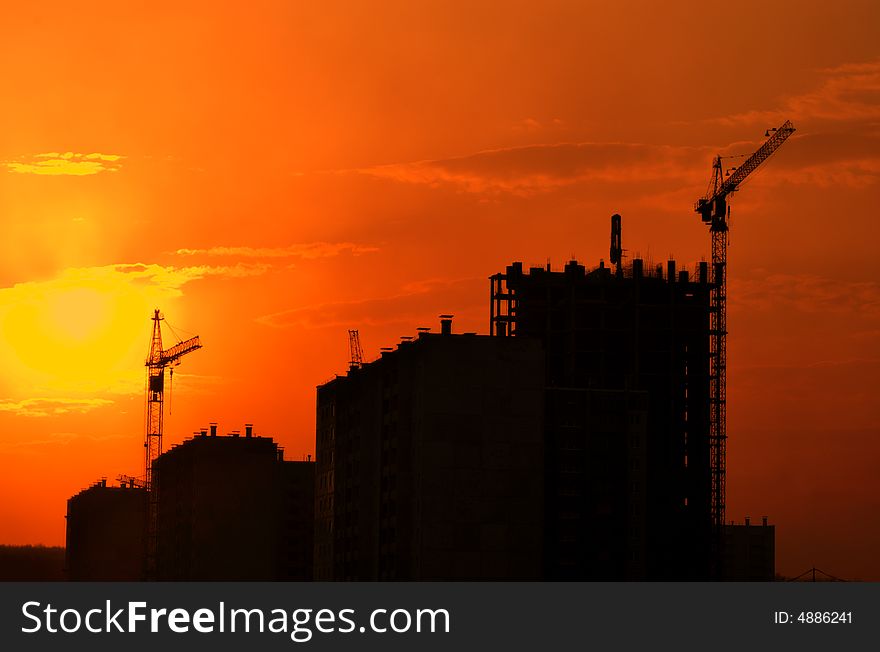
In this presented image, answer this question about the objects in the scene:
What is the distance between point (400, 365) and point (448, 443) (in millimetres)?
12827

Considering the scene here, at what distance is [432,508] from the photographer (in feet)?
579

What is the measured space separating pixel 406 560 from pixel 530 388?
2218cm

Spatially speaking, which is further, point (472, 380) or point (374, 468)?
point (374, 468)
